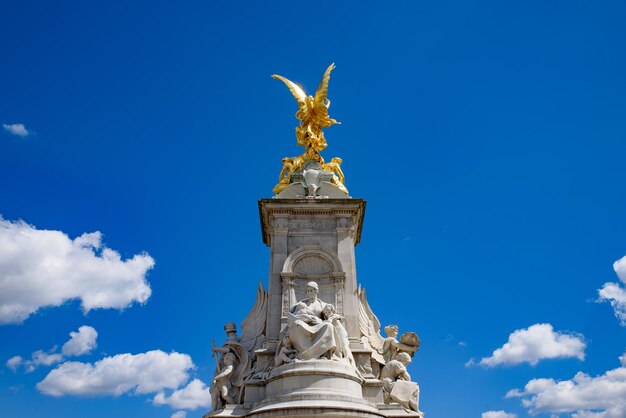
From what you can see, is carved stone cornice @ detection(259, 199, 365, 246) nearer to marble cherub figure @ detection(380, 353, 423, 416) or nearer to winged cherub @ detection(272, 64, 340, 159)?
winged cherub @ detection(272, 64, 340, 159)

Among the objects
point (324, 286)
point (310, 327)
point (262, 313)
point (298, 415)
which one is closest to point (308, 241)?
point (324, 286)

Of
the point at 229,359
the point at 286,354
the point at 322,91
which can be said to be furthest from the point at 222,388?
the point at 322,91

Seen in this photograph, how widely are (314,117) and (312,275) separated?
660 centimetres

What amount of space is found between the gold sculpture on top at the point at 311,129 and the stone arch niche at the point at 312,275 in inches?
118

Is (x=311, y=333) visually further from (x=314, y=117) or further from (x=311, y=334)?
(x=314, y=117)

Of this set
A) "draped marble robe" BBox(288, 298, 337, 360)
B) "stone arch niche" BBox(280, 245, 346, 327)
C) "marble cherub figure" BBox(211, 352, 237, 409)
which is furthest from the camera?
"stone arch niche" BBox(280, 245, 346, 327)

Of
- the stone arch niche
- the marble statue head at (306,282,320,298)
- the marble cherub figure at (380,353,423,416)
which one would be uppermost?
the stone arch niche

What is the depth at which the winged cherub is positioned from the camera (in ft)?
68.6

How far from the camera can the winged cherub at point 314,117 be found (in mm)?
20922

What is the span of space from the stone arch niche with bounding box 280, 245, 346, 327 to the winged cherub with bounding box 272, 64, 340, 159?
451cm

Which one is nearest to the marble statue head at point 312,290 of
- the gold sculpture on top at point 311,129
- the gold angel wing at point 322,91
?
the gold sculpture on top at point 311,129

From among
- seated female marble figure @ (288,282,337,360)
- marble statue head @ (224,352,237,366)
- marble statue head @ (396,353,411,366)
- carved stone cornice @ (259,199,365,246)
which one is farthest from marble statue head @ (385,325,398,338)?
marble statue head @ (224,352,237,366)

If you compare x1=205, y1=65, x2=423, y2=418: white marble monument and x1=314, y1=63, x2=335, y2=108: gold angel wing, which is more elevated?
x1=314, y1=63, x2=335, y2=108: gold angel wing

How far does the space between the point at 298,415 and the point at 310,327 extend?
2508 mm
